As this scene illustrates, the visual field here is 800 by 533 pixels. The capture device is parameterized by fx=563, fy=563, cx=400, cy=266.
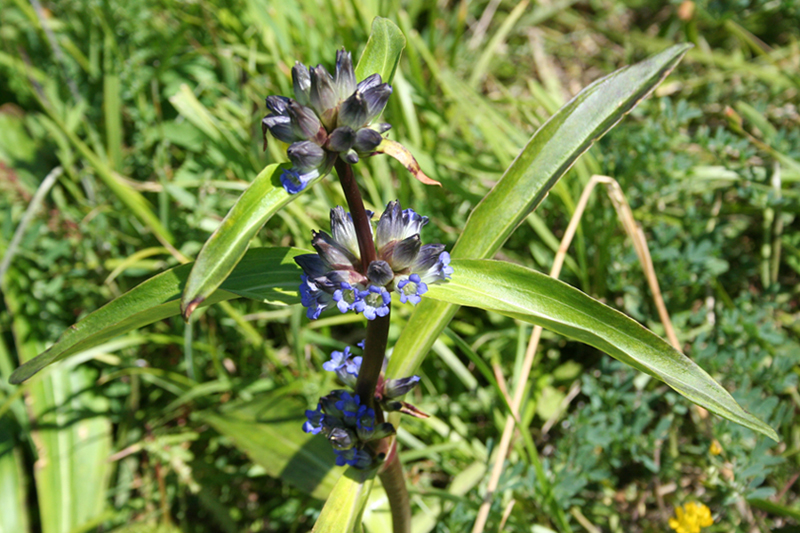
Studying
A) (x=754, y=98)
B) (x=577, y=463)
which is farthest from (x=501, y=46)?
(x=577, y=463)

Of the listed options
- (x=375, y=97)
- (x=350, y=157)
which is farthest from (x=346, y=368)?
(x=375, y=97)

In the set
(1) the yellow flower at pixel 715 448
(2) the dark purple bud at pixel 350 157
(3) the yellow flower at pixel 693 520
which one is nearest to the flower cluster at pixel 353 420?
(2) the dark purple bud at pixel 350 157

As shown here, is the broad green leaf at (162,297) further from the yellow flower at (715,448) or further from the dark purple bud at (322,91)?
the yellow flower at (715,448)

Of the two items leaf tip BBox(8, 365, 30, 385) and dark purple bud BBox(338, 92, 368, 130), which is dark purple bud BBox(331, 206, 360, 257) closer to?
dark purple bud BBox(338, 92, 368, 130)

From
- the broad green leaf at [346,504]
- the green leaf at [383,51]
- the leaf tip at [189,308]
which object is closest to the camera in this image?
the leaf tip at [189,308]

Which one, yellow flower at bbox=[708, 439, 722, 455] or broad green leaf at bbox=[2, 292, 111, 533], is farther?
broad green leaf at bbox=[2, 292, 111, 533]

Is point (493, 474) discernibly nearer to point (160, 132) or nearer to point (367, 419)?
point (367, 419)

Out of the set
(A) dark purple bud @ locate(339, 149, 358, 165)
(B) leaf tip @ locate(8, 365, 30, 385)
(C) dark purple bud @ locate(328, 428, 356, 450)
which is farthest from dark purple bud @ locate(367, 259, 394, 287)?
(B) leaf tip @ locate(8, 365, 30, 385)
